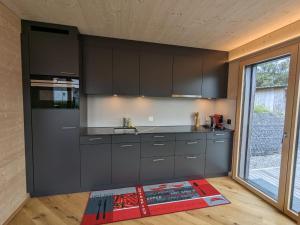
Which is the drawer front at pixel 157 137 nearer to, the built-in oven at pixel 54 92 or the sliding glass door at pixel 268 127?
the built-in oven at pixel 54 92

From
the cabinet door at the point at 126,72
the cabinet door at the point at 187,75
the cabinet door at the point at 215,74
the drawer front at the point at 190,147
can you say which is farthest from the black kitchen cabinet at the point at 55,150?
the cabinet door at the point at 215,74

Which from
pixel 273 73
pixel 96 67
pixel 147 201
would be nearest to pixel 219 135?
pixel 273 73

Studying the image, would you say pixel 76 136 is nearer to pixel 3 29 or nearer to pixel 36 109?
pixel 36 109

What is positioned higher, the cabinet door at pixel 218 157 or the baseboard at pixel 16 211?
the cabinet door at pixel 218 157

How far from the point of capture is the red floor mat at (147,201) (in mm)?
2016

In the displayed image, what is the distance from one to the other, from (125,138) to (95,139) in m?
0.45

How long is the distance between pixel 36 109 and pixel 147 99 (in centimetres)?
183

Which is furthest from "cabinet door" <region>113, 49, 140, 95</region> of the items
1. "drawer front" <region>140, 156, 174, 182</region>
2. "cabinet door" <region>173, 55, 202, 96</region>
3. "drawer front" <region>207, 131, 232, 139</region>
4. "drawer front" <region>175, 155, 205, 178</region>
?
"drawer front" <region>207, 131, 232, 139</region>

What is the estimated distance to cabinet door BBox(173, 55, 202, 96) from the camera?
295 centimetres

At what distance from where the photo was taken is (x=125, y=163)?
8.47 ft

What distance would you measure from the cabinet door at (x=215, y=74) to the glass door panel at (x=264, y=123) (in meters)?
0.45

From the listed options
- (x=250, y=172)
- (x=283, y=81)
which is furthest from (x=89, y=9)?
(x=250, y=172)

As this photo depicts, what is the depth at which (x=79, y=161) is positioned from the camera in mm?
2402

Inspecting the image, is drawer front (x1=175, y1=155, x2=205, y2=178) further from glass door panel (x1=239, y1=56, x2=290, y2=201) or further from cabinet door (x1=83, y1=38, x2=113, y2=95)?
cabinet door (x1=83, y1=38, x2=113, y2=95)
